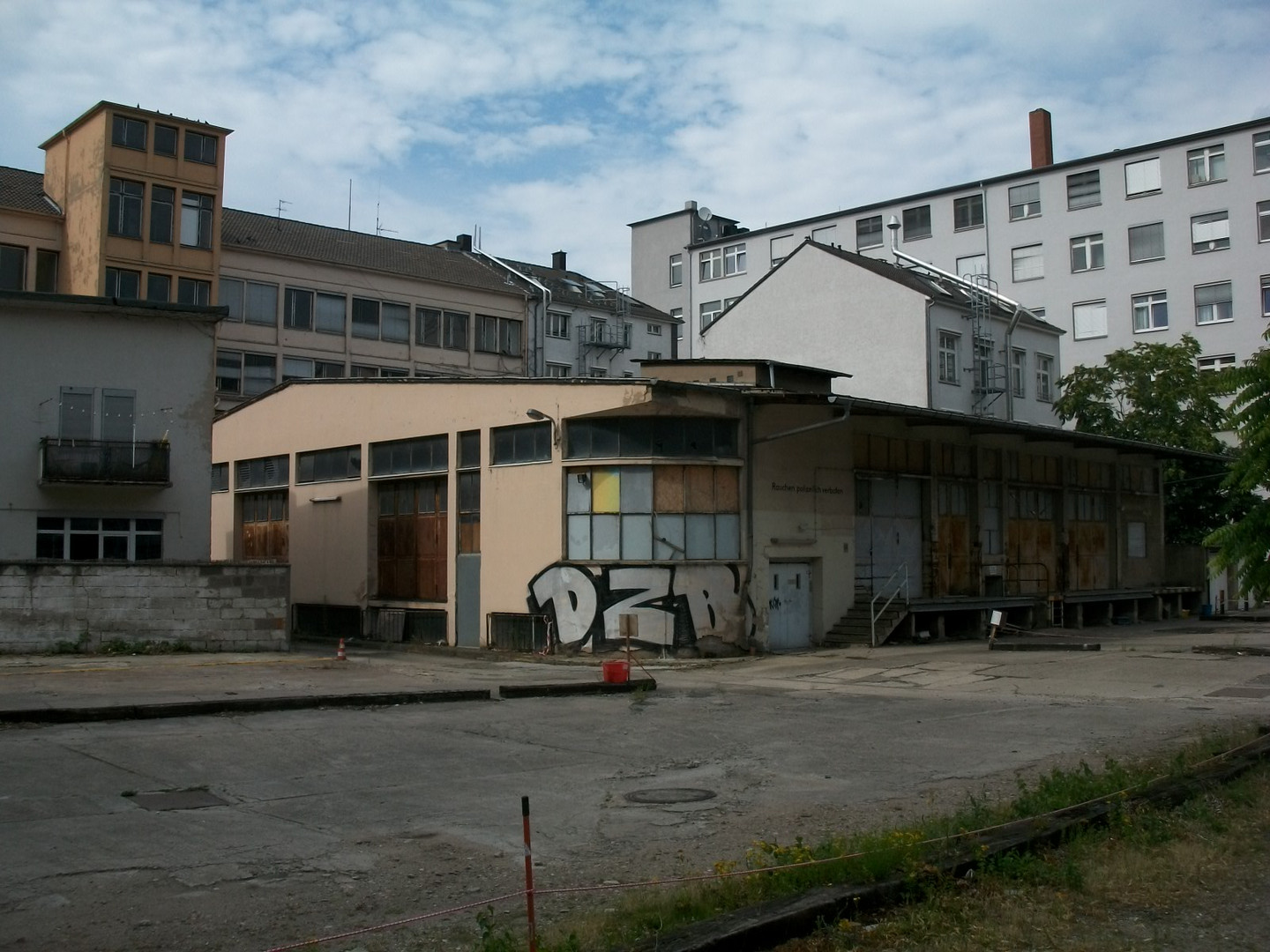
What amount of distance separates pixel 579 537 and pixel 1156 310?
3782 cm

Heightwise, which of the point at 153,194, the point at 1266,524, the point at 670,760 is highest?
the point at 153,194

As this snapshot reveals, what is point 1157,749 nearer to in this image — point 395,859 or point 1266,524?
point 1266,524

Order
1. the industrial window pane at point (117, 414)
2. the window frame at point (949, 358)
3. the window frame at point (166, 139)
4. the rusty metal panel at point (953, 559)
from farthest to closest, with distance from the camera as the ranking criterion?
1. the window frame at point (166, 139)
2. the window frame at point (949, 358)
3. the rusty metal panel at point (953, 559)
4. the industrial window pane at point (117, 414)

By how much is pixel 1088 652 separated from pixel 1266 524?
14795 millimetres

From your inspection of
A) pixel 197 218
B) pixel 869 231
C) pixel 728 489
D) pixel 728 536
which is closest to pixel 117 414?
pixel 728 489

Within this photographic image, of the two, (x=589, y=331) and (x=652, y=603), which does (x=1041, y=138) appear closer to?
(x=589, y=331)

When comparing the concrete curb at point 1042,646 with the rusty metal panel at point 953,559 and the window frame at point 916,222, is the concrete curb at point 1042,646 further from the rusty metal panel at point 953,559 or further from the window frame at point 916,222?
the window frame at point 916,222

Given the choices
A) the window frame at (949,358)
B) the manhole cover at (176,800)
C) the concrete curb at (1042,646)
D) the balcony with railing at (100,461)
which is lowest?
the manhole cover at (176,800)

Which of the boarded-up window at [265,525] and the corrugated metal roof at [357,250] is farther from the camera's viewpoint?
the corrugated metal roof at [357,250]

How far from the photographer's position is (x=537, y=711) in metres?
16.3

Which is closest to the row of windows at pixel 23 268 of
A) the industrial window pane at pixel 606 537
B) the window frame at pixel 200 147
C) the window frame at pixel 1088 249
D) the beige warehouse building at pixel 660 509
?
the window frame at pixel 200 147

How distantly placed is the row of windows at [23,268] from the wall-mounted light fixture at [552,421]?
29048 millimetres

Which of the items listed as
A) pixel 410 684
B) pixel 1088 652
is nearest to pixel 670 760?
pixel 410 684

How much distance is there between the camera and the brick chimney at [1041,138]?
58781mm
